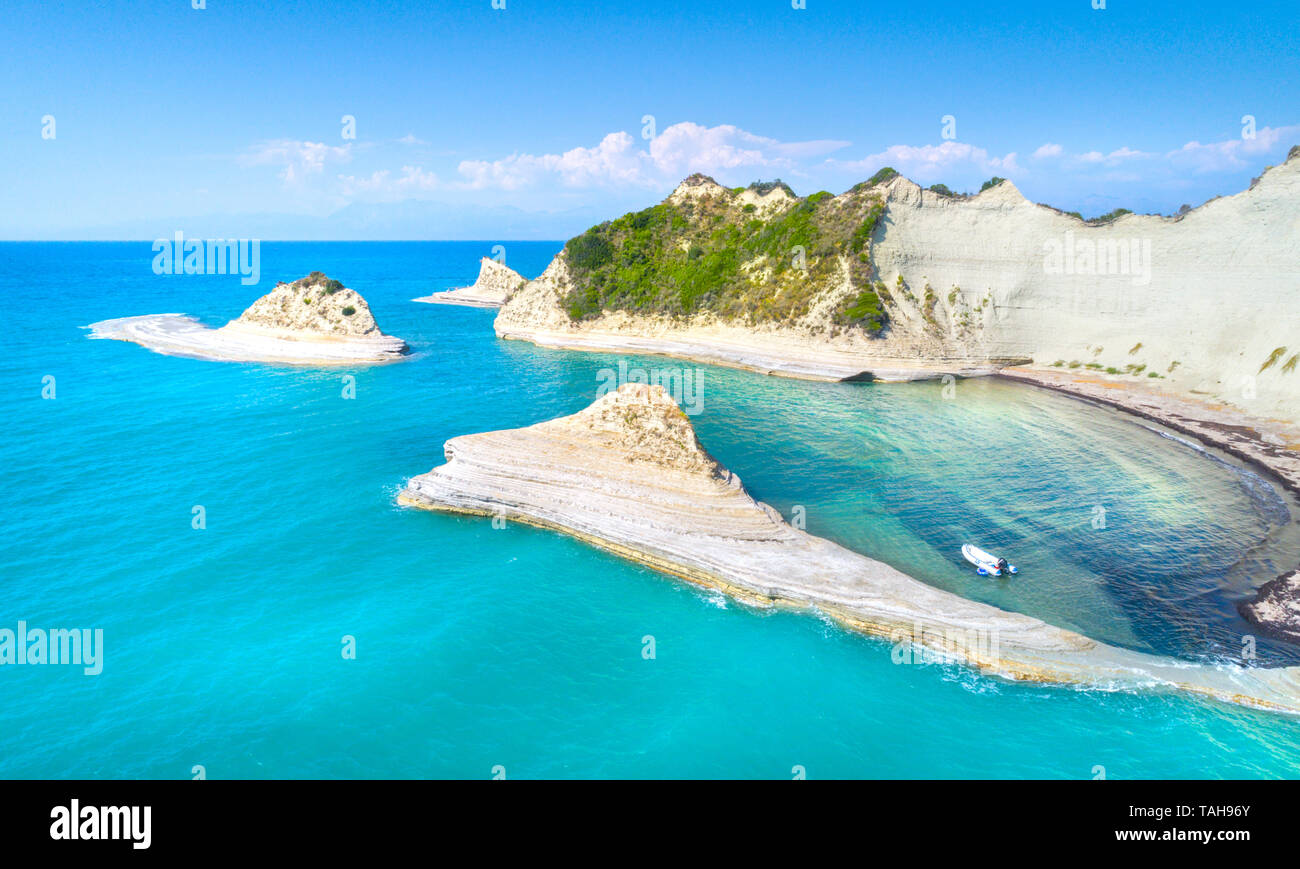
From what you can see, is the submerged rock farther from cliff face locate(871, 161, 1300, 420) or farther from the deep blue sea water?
cliff face locate(871, 161, 1300, 420)

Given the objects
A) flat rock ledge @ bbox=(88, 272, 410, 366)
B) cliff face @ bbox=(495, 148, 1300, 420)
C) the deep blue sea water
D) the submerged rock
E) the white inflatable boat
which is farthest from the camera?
flat rock ledge @ bbox=(88, 272, 410, 366)

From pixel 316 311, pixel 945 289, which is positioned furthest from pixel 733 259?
pixel 316 311

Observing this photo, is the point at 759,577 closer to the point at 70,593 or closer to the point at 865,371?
the point at 70,593

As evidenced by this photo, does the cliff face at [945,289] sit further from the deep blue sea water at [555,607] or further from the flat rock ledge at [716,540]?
the flat rock ledge at [716,540]

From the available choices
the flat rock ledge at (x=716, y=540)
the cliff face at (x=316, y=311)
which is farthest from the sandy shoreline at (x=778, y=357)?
the flat rock ledge at (x=716, y=540)

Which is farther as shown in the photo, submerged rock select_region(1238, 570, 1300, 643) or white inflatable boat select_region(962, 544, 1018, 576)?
white inflatable boat select_region(962, 544, 1018, 576)

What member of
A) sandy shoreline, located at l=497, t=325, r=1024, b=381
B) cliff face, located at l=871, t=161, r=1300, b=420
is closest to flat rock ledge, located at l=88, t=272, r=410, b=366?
sandy shoreline, located at l=497, t=325, r=1024, b=381
